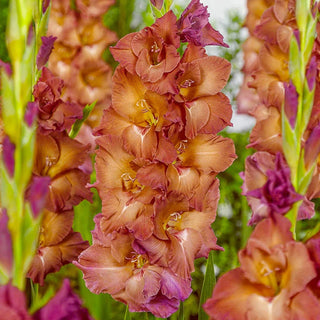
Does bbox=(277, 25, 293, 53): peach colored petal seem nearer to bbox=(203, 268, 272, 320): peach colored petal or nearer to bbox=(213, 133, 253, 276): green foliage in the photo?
A: bbox=(213, 133, 253, 276): green foliage

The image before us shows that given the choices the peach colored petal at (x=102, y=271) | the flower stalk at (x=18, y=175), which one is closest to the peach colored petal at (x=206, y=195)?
the peach colored petal at (x=102, y=271)

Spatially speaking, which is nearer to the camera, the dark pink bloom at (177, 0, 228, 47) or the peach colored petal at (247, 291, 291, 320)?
the peach colored petal at (247, 291, 291, 320)

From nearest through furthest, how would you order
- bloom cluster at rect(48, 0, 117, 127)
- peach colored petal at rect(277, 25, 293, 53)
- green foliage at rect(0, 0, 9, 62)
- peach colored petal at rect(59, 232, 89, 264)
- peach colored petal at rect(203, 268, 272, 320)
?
1. peach colored petal at rect(203, 268, 272, 320)
2. peach colored petal at rect(59, 232, 89, 264)
3. peach colored petal at rect(277, 25, 293, 53)
4. bloom cluster at rect(48, 0, 117, 127)
5. green foliage at rect(0, 0, 9, 62)

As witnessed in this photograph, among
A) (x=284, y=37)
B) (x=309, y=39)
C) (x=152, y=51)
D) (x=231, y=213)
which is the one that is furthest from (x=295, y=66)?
(x=231, y=213)

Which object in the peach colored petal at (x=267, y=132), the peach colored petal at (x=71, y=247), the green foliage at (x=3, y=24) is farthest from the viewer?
the green foliage at (x=3, y=24)

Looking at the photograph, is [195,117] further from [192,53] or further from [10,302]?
[10,302]

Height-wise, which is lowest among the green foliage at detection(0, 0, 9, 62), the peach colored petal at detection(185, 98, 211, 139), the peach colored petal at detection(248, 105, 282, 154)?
the green foliage at detection(0, 0, 9, 62)

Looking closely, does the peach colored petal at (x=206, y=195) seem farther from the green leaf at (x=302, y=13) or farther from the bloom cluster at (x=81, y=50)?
the bloom cluster at (x=81, y=50)

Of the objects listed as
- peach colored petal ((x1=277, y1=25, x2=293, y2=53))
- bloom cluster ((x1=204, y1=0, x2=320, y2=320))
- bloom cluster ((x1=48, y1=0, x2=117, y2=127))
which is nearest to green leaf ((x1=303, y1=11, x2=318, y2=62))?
bloom cluster ((x1=204, y1=0, x2=320, y2=320))
